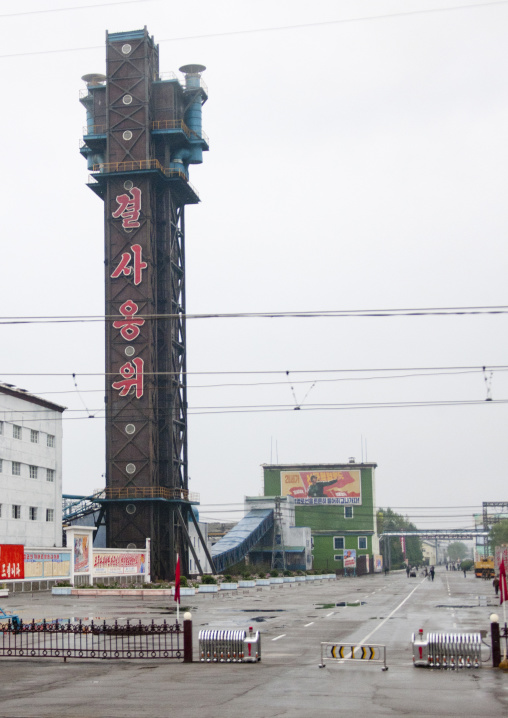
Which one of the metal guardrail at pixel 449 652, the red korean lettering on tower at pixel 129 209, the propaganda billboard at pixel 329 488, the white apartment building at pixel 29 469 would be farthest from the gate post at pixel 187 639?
the propaganda billboard at pixel 329 488

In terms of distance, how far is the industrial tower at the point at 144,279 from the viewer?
8138cm

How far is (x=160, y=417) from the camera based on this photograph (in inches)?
3319

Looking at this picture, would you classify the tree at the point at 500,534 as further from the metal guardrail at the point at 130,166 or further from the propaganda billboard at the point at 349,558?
the metal guardrail at the point at 130,166

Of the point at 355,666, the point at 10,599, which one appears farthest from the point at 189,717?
the point at 10,599

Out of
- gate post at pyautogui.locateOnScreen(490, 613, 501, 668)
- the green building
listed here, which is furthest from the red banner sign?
the green building

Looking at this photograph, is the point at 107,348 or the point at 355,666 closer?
the point at 355,666

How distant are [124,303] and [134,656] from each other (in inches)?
2313

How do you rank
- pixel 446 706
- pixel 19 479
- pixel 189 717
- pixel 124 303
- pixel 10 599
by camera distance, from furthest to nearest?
1. pixel 124 303
2. pixel 19 479
3. pixel 10 599
4. pixel 446 706
5. pixel 189 717

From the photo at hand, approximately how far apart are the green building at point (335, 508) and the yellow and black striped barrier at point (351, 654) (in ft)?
401

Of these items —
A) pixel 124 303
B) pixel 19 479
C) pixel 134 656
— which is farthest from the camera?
pixel 124 303

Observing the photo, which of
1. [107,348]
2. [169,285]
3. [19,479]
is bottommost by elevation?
[19,479]

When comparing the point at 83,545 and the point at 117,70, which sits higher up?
the point at 117,70

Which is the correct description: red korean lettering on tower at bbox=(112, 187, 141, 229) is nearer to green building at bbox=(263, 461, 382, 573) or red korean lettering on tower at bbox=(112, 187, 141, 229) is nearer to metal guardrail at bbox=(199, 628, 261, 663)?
metal guardrail at bbox=(199, 628, 261, 663)

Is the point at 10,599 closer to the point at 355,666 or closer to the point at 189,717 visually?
the point at 355,666
